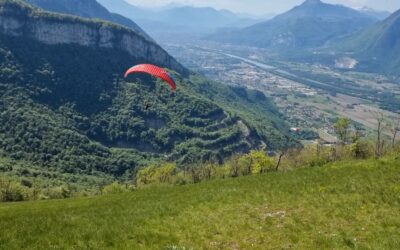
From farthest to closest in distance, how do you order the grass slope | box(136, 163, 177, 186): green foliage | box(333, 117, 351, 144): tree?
1. box(136, 163, 177, 186): green foliage
2. box(333, 117, 351, 144): tree
3. the grass slope

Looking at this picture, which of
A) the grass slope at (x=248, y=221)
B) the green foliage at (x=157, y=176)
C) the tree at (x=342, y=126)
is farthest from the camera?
the green foliage at (x=157, y=176)

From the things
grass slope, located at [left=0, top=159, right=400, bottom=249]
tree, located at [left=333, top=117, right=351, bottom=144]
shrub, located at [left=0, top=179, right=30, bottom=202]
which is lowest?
shrub, located at [left=0, top=179, right=30, bottom=202]

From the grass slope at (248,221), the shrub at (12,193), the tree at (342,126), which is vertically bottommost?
the shrub at (12,193)

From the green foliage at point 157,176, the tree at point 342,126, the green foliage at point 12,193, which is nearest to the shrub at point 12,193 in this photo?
the green foliage at point 12,193

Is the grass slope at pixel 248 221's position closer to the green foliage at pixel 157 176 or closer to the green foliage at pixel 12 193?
the green foliage at pixel 12 193

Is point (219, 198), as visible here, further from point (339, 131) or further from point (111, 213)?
point (339, 131)

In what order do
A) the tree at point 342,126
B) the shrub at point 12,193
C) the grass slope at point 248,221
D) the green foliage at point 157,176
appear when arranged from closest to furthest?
the grass slope at point 248,221 → the shrub at point 12,193 → the tree at point 342,126 → the green foliage at point 157,176

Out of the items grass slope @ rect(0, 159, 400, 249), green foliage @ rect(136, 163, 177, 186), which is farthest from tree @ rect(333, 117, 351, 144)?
grass slope @ rect(0, 159, 400, 249)

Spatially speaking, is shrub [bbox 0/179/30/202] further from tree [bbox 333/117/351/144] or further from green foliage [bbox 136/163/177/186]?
tree [bbox 333/117/351/144]
